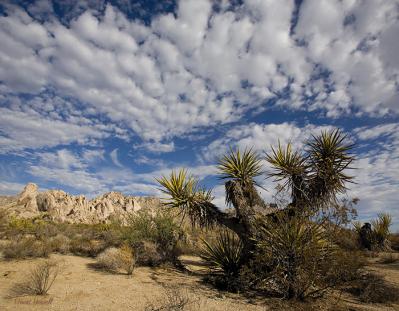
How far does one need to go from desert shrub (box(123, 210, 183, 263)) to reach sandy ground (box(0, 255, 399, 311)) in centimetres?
119

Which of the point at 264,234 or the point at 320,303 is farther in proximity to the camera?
the point at 264,234

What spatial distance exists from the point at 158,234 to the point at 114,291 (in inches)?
185

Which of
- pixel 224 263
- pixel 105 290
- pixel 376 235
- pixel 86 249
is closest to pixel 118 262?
pixel 105 290

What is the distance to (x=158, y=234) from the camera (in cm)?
1175

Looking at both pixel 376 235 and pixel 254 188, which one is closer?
pixel 254 188

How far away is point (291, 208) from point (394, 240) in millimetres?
12572

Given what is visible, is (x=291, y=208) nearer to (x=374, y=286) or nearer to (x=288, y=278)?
(x=288, y=278)

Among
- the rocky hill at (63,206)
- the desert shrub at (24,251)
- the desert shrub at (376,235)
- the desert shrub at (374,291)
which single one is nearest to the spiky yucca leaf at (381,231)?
the desert shrub at (376,235)

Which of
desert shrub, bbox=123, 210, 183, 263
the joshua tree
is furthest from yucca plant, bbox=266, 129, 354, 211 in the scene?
desert shrub, bbox=123, 210, 183, 263

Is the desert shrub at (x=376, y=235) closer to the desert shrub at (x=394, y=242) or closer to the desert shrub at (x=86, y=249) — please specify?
the desert shrub at (x=394, y=242)

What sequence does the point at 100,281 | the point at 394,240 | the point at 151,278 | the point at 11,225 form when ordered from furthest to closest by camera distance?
the point at 11,225, the point at 394,240, the point at 151,278, the point at 100,281

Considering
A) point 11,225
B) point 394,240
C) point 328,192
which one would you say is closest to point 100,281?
point 328,192

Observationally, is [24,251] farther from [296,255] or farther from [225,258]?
[296,255]

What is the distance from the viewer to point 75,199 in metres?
44.2
